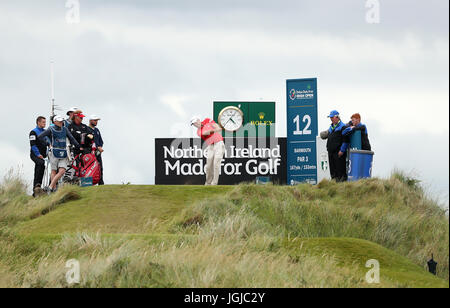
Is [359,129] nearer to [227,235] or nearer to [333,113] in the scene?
[333,113]

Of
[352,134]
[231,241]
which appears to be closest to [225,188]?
[352,134]

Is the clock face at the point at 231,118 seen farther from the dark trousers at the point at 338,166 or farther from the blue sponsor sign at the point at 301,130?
the dark trousers at the point at 338,166

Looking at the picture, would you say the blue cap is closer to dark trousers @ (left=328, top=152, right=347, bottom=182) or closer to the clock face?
dark trousers @ (left=328, top=152, right=347, bottom=182)

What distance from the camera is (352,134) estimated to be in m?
20.3

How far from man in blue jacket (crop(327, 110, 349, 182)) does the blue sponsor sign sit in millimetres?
3793

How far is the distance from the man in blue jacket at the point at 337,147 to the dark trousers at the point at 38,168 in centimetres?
776

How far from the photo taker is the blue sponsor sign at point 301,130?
24.7 meters

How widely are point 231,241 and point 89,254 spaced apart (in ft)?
7.87

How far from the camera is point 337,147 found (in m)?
20.4

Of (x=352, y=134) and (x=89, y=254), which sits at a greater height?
(x=352, y=134)

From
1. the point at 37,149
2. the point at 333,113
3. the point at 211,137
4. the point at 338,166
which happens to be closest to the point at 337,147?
the point at 338,166

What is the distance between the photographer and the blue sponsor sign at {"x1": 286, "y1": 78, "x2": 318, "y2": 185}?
24.7m

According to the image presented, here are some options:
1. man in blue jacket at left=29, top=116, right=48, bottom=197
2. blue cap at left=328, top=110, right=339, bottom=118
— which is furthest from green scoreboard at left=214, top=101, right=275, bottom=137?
man in blue jacket at left=29, top=116, right=48, bottom=197
